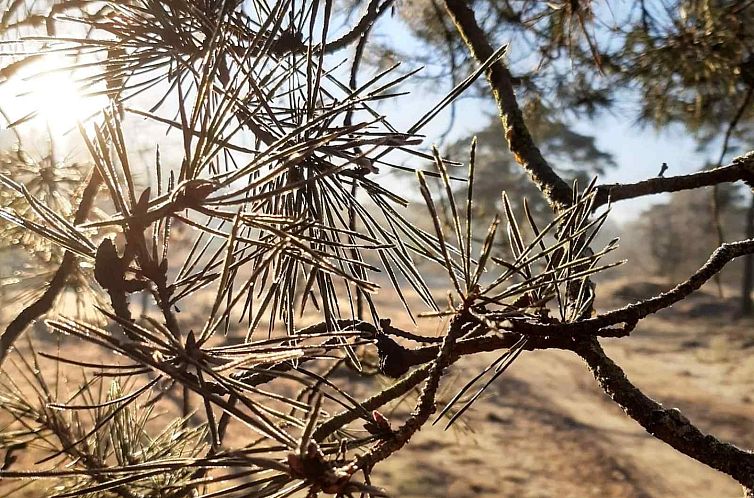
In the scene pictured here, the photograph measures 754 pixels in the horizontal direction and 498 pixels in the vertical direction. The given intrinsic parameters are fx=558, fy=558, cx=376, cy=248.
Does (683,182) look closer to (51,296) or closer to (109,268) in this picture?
(109,268)

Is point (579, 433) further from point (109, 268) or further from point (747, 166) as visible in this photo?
point (109, 268)

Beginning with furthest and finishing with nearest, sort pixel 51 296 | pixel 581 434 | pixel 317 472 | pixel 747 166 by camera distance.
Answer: pixel 581 434 < pixel 51 296 < pixel 747 166 < pixel 317 472

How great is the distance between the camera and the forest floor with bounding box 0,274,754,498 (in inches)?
119

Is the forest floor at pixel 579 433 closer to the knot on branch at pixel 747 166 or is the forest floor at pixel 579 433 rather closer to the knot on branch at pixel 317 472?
the knot on branch at pixel 747 166

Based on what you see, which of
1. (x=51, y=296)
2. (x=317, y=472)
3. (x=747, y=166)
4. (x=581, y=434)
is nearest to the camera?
(x=317, y=472)

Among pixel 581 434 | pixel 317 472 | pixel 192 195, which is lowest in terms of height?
pixel 581 434

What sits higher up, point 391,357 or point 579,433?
point 391,357

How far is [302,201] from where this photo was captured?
497 mm

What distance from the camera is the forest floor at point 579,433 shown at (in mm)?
3012

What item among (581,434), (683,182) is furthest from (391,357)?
(581,434)

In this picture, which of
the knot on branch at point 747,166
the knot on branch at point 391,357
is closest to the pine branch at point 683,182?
the knot on branch at point 747,166

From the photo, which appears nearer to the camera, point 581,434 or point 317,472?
point 317,472

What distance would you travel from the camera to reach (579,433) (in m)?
3.77

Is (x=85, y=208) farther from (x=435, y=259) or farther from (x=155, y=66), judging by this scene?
(x=435, y=259)
